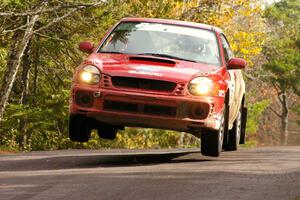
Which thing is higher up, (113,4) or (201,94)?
(113,4)

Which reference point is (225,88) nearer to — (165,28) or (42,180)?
(165,28)

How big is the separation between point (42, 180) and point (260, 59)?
54218mm

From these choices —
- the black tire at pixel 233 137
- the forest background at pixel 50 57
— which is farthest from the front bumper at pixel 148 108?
the forest background at pixel 50 57

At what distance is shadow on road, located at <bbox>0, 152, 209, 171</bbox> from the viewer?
10468 mm

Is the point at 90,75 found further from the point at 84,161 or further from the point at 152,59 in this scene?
the point at 84,161

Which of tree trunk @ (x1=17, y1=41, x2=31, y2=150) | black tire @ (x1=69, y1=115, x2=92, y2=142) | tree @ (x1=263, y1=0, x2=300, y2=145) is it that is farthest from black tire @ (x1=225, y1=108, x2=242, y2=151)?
tree @ (x1=263, y1=0, x2=300, y2=145)

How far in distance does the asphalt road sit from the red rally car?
0.54m

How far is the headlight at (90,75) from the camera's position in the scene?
Result: 1055 cm

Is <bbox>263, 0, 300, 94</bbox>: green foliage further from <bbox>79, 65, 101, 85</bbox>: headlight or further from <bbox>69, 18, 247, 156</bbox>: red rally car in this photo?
<bbox>79, 65, 101, 85</bbox>: headlight

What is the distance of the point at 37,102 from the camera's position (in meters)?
24.7

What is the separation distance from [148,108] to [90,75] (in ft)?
2.92

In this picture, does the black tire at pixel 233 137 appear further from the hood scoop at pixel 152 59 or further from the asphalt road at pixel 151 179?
the hood scoop at pixel 152 59

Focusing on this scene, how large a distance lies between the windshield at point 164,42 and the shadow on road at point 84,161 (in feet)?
4.93

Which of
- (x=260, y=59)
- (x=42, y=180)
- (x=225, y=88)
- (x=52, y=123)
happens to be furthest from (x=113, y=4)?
(x=260, y=59)
